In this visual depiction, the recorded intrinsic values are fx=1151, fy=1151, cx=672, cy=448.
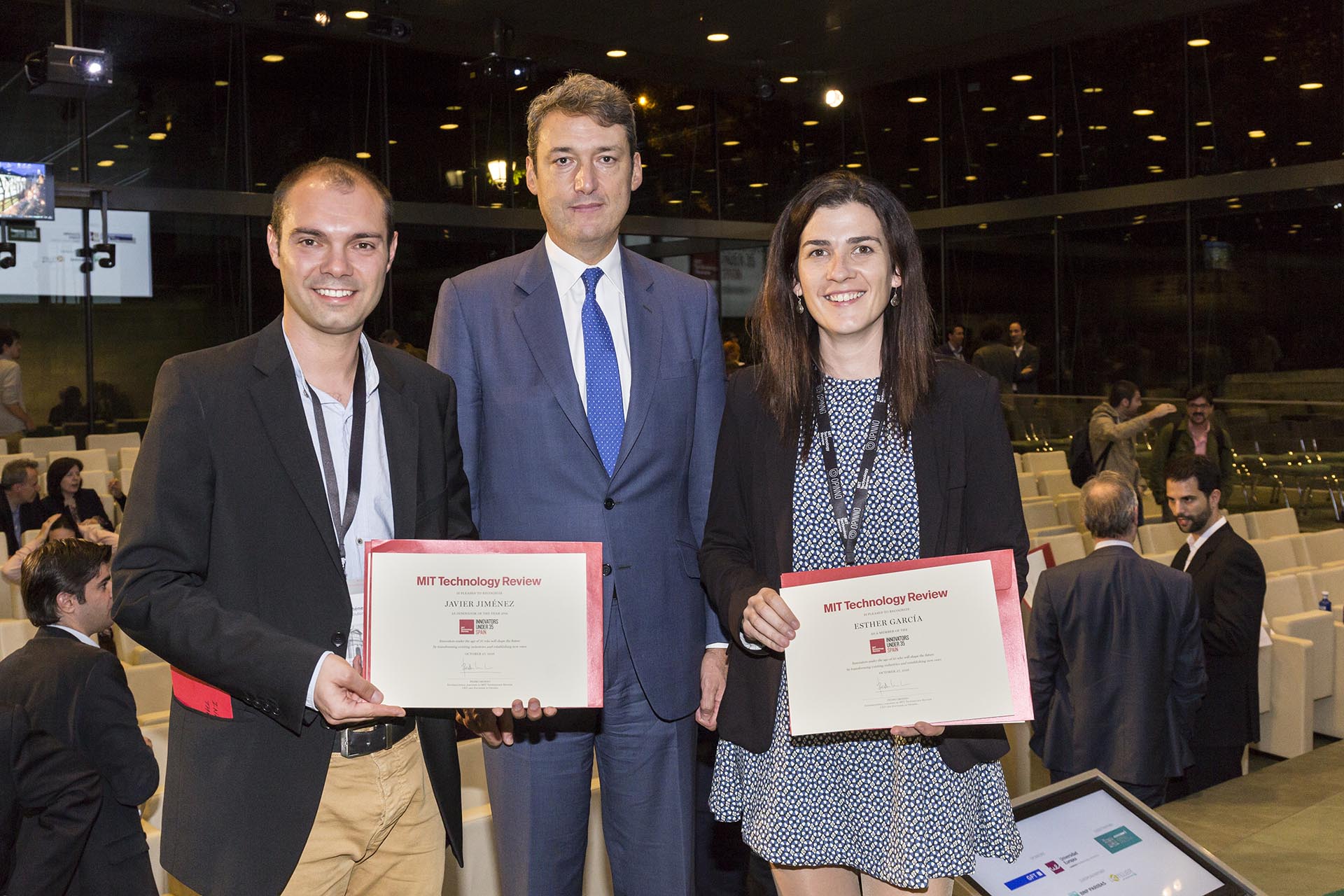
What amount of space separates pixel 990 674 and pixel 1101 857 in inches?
32.3

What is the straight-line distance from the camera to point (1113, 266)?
15.0 meters

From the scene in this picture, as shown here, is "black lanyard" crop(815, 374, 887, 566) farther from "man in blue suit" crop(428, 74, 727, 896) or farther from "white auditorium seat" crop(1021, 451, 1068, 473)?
"white auditorium seat" crop(1021, 451, 1068, 473)

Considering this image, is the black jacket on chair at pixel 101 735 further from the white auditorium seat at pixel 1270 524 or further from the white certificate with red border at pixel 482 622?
the white auditorium seat at pixel 1270 524

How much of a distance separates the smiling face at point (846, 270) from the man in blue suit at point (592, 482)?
0.40 meters

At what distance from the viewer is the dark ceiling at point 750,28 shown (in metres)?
12.3

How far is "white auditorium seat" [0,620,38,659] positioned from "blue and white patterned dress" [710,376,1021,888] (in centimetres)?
369

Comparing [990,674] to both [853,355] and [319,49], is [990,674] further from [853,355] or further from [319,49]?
[319,49]

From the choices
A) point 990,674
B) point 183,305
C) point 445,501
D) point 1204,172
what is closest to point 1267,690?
point 990,674

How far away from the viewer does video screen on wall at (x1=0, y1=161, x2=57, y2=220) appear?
11.7 metres

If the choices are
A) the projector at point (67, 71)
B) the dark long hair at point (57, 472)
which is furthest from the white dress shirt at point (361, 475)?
the projector at point (67, 71)

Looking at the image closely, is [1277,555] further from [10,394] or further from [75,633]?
[10,394]

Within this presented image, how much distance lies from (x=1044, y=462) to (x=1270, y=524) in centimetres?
312

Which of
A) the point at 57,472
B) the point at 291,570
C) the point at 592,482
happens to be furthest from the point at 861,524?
the point at 57,472

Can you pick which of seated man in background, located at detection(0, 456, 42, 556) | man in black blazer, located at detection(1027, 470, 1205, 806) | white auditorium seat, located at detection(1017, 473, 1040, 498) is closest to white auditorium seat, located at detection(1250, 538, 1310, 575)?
white auditorium seat, located at detection(1017, 473, 1040, 498)
